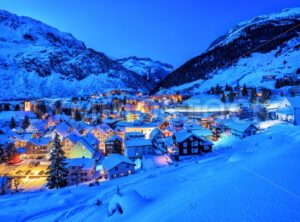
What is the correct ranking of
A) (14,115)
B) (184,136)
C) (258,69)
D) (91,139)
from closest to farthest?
(184,136) → (91,139) → (14,115) → (258,69)

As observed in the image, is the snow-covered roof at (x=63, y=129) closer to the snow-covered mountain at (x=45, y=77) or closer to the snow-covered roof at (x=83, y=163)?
the snow-covered roof at (x=83, y=163)

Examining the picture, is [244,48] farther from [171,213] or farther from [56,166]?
[171,213]

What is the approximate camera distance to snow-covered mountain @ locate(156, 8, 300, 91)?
372 feet

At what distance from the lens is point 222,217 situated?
203 inches

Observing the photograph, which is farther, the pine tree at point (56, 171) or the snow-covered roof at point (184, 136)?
the snow-covered roof at point (184, 136)

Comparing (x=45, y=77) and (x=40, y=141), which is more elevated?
(x=45, y=77)

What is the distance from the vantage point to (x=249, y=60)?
14175 centimetres

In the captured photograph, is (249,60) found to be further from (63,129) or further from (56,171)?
(56,171)

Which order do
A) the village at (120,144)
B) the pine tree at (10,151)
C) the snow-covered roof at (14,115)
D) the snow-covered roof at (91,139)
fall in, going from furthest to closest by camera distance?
the snow-covered roof at (14,115) < the snow-covered roof at (91,139) < the pine tree at (10,151) < the village at (120,144)

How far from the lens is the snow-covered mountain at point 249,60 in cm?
11338

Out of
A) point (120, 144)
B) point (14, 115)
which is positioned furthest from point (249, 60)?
point (14, 115)

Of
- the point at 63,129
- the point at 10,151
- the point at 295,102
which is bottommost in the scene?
the point at 10,151

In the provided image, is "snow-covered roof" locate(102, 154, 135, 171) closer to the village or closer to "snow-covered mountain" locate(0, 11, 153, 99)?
the village

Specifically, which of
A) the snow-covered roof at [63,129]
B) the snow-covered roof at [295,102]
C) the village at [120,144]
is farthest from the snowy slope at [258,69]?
the snow-covered roof at [63,129]
